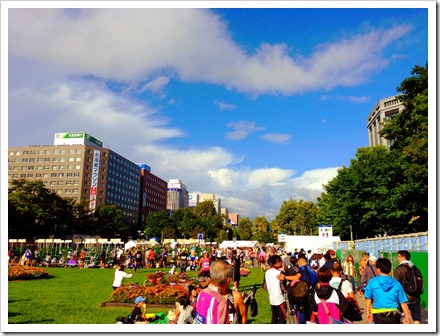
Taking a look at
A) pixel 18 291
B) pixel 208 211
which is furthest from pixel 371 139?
pixel 18 291

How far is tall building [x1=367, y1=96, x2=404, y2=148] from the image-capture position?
96312 mm

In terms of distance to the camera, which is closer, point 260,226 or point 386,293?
point 386,293

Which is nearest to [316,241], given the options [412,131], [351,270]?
[412,131]

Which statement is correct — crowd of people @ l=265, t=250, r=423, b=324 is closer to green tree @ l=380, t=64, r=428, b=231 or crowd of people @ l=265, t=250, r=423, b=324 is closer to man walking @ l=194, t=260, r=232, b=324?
man walking @ l=194, t=260, r=232, b=324

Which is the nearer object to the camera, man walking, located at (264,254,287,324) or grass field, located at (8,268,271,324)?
man walking, located at (264,254,287,324)

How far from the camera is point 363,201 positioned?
4331 cm

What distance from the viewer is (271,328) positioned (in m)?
8.30

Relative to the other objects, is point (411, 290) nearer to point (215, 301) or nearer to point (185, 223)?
point (215, 301)

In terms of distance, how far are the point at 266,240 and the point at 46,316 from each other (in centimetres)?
10870

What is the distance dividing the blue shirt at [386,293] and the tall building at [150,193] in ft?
522

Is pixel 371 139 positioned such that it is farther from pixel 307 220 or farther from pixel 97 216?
pixel 97 216

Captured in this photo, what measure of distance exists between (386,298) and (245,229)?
13235 centimetres

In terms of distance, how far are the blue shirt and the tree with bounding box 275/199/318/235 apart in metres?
88.0

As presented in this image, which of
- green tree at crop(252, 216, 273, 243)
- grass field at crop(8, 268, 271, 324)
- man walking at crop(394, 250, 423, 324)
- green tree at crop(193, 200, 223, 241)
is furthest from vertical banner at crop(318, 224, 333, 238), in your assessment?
green tree at crop(252, 216, 273, 243)
